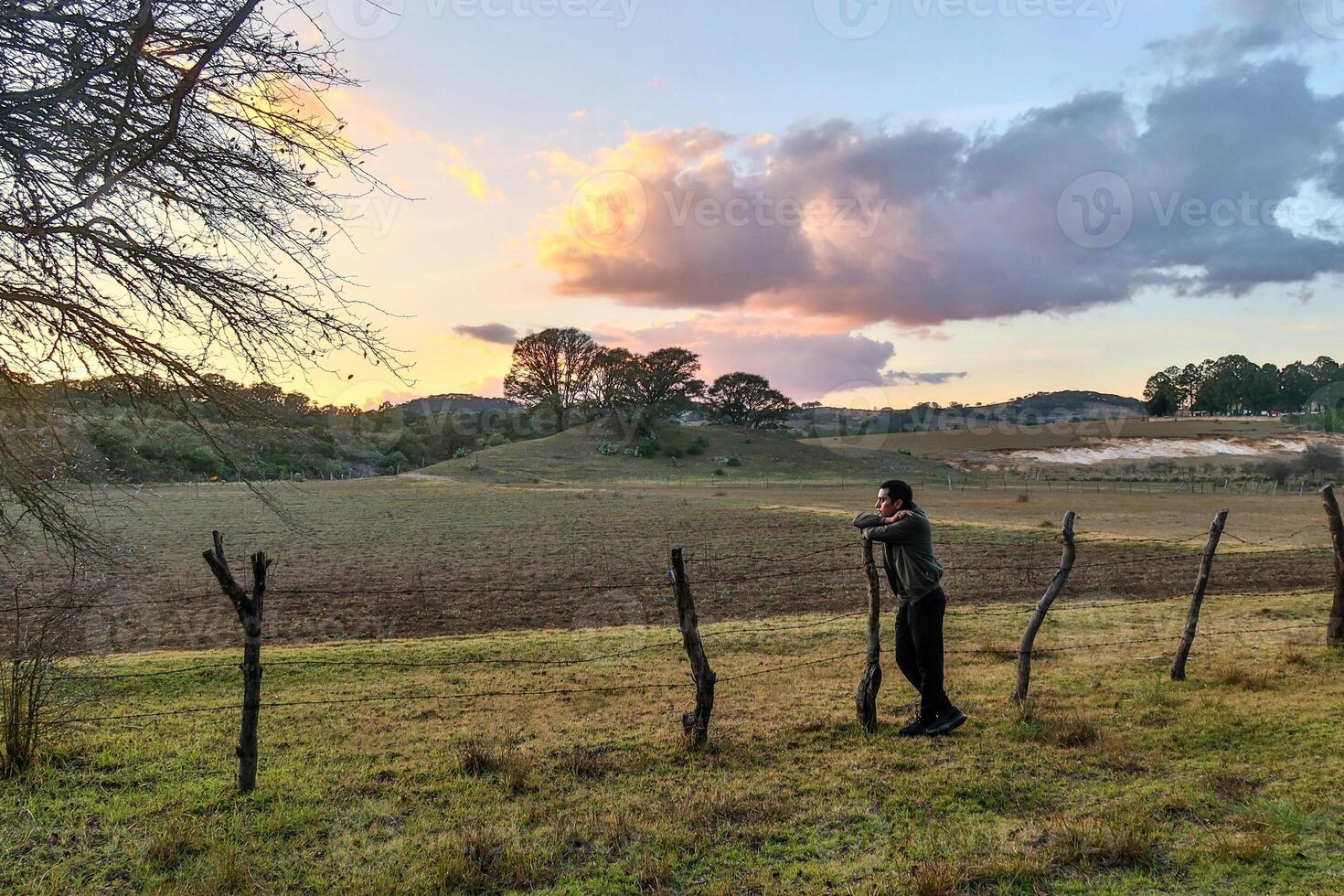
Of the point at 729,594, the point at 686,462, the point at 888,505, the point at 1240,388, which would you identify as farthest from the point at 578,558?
the point at 1240,388

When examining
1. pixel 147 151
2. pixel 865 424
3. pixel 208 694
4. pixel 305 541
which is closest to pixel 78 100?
pixel 147 151

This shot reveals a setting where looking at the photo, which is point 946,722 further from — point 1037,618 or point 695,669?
point 695,669

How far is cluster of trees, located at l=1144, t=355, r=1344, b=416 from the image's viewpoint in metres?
135

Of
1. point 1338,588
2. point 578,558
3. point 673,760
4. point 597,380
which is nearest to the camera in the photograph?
point 673,760

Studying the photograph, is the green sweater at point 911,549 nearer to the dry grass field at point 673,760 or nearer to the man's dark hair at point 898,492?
the man's dark hair at point 898,492

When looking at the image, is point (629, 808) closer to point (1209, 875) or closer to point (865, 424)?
point (1209, 875)

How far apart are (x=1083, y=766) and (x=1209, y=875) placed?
1.58m

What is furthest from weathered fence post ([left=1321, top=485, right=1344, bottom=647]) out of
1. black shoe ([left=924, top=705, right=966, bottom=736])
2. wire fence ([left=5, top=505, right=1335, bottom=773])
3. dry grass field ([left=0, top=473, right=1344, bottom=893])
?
black shoe ([left=924, top=705, right=966, bottom=736])

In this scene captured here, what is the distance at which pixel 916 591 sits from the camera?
244 inches

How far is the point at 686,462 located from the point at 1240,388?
122 m

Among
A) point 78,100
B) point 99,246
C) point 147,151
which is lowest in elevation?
point 99,246

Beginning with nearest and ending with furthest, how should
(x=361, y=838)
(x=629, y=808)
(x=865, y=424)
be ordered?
(x=361, y=838), (x=629, y=808), (x=865, y=424)

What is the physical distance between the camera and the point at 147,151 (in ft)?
13.9

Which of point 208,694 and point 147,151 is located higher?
point 147,151
